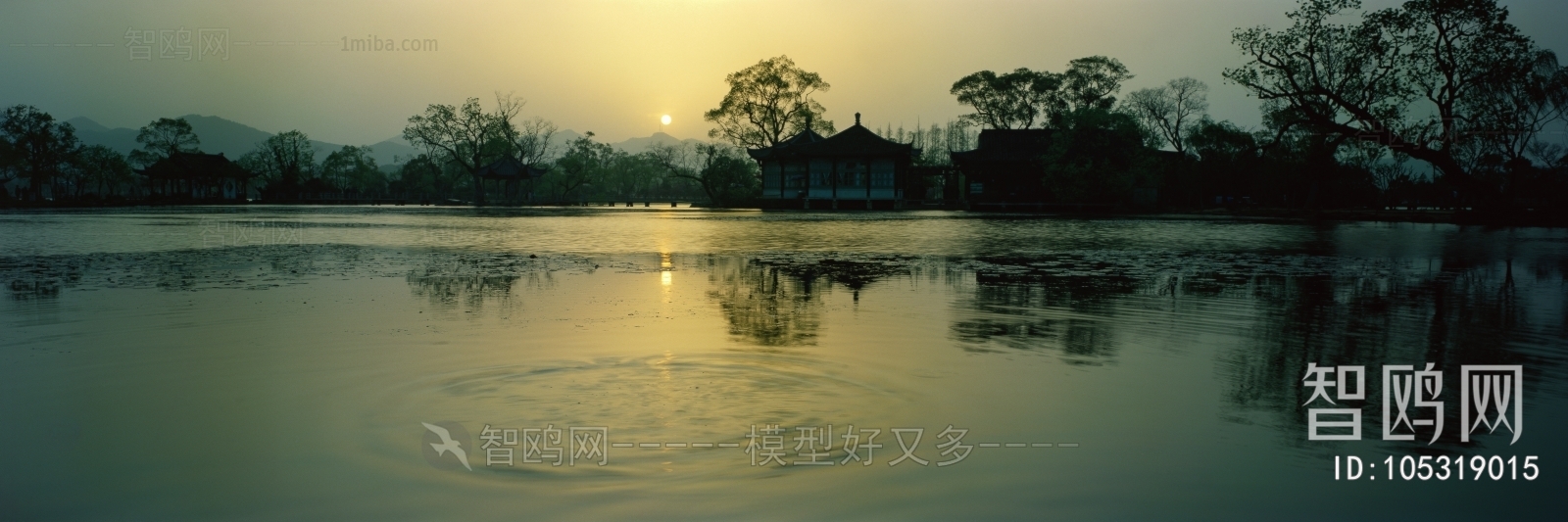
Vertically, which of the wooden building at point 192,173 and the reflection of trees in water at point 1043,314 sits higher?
the wooden building at point 192,173

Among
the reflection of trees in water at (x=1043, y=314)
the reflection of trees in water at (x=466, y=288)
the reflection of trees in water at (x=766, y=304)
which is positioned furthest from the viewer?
the reflection of trees in water at (x=466, y=288)

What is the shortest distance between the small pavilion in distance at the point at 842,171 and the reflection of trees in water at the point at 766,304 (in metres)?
49.1

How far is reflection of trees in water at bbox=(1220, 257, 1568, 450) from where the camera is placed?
19.2ft

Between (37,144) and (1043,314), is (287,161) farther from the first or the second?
(1043,314)

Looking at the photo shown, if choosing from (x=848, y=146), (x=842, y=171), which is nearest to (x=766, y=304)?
(x=848, y=146)

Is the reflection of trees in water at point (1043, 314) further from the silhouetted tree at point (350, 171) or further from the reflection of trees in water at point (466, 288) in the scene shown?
the silhouetted tree at point (350, 171)

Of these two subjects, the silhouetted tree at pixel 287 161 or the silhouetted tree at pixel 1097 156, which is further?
the silhouetted tree at pixel 287 161

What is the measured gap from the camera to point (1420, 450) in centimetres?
487

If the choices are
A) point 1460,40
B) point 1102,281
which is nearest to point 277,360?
point 1102,281

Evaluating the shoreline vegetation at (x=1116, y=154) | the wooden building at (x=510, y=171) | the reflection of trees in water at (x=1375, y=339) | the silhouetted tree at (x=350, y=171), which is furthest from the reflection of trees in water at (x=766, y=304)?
the silhouetted tree at (x=350, y=171)

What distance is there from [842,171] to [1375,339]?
189 feet

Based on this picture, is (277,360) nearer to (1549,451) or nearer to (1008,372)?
(1008,372)

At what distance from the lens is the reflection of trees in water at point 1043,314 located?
8016 mm

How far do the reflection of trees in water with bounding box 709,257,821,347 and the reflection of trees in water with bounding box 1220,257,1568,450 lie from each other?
11.7 feet
